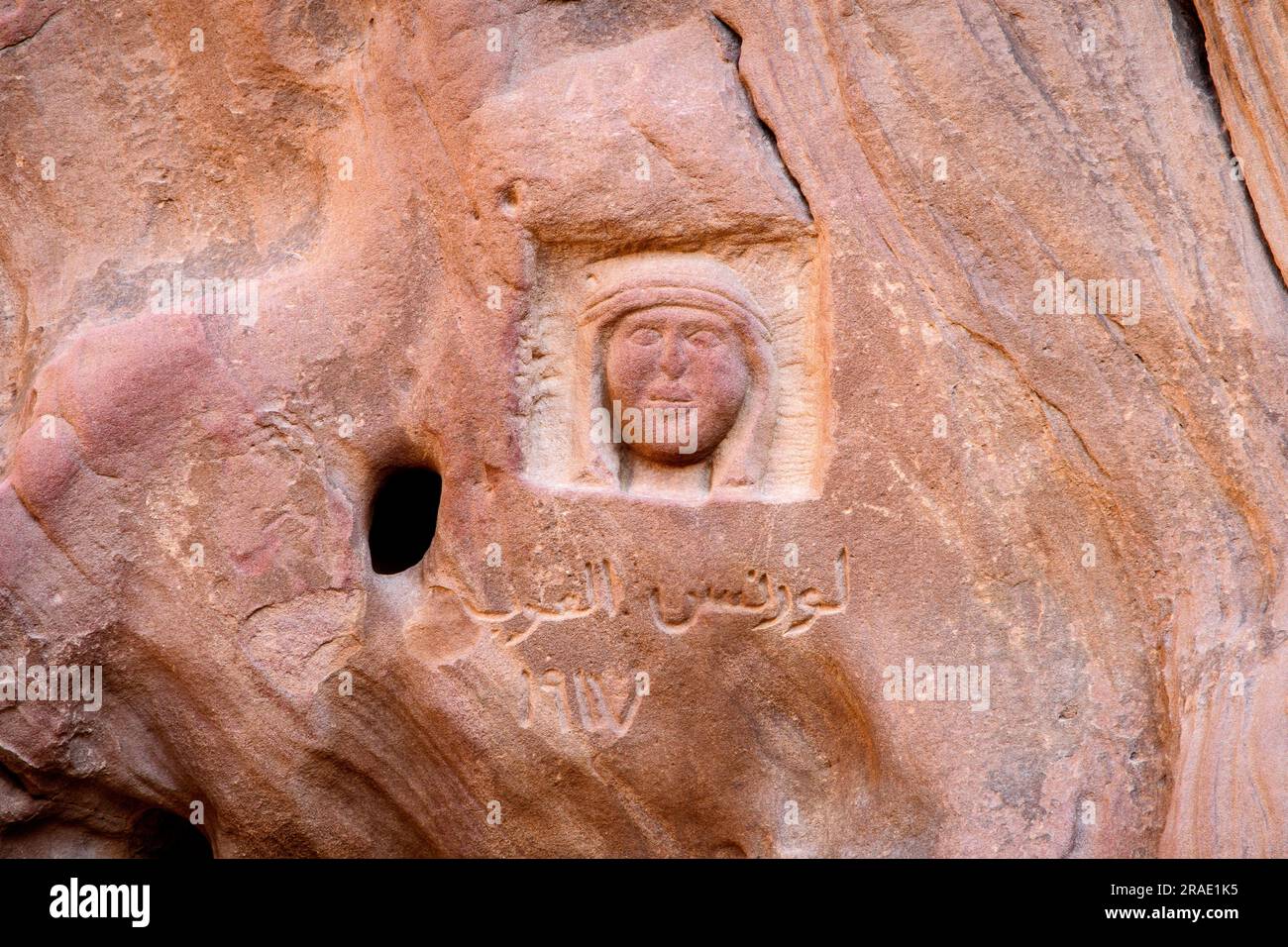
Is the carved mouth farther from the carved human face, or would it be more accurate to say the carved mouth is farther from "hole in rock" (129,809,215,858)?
"hole in rock" (129,809,215,858)

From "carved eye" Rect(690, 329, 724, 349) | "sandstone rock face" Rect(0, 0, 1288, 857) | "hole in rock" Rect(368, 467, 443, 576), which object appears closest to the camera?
"sandstone rock face" Rect(0, 0, 1288, 857)

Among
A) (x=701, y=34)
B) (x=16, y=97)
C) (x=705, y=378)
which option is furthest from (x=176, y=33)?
(x=705, y=378)

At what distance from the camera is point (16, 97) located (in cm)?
390

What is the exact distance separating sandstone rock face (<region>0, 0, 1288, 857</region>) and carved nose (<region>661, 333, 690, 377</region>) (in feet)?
0.09

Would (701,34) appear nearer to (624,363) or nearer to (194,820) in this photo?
(624,363)

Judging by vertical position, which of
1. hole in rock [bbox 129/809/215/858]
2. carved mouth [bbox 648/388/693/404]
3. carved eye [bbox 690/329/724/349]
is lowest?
hole in rock [bbox 129/809/215/858]

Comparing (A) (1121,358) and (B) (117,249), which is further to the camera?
(B) (117,249)

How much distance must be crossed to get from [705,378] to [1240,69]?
158 cm

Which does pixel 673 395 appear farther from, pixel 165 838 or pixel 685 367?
pixel 165 838

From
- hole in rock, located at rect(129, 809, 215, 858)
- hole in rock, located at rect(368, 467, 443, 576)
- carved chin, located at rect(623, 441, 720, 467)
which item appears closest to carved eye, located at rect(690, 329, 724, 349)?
carved chin, located at rect(623, 441, 720, 467)

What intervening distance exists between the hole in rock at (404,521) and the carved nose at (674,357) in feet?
2.79

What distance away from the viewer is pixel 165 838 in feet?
13.8

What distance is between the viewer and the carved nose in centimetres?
353

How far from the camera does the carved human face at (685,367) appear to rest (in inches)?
139
